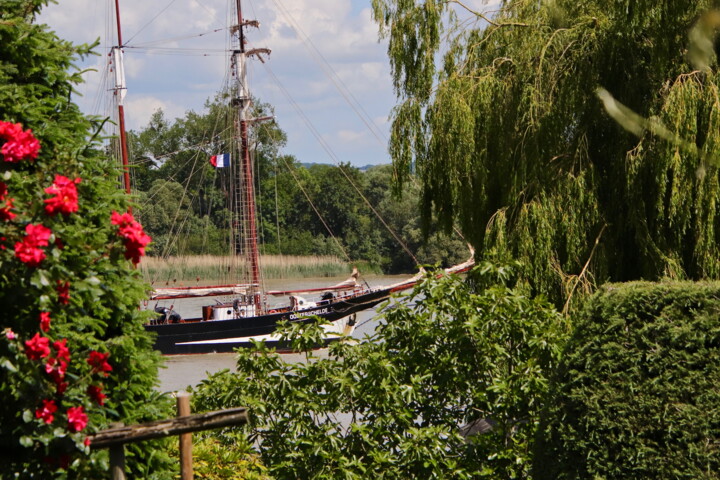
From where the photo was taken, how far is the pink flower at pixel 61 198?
9.14 feet

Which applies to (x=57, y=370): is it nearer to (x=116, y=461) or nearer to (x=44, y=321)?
(x=44, y=321)

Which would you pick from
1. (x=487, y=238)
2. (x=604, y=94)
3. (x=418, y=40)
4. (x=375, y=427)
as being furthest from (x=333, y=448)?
(x=418, y=40)

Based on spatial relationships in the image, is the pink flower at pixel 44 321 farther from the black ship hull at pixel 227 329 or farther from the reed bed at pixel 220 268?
the reed bed at pixel 220 268

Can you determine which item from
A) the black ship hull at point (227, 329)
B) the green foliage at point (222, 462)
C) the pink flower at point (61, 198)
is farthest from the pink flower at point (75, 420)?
the black ship hull at point (227, 329)

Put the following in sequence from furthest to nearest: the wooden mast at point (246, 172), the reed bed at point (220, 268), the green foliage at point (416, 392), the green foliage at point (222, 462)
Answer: the reed bed at point (220, 268), the wooden mast at point (246, 172), the green foliage at point (416, 392), the green foliage at point (222, 462)

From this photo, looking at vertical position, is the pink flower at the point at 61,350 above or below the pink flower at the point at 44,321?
below

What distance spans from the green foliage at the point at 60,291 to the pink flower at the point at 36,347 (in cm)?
2

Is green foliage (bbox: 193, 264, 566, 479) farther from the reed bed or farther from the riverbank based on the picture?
the riverbank

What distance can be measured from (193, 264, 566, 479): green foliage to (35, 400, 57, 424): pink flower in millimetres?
2771

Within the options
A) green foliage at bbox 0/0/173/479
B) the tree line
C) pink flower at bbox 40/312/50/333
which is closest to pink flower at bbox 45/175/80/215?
green foliage at bbox 0/0/173/479

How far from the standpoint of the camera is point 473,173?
9898 millimetres

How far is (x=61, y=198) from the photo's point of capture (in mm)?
2809

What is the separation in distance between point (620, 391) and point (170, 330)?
26.7m

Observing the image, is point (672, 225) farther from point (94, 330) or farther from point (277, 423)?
point (94, 330)
